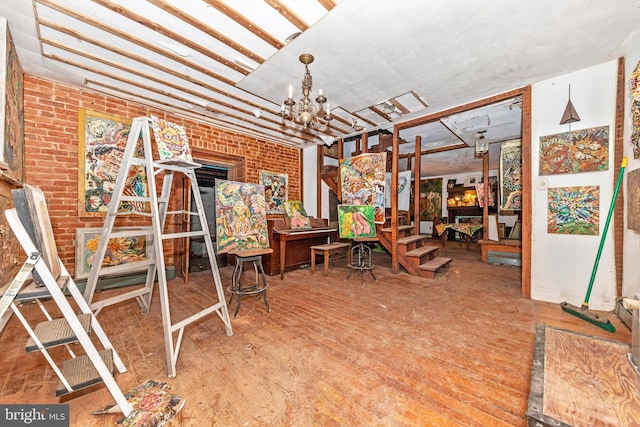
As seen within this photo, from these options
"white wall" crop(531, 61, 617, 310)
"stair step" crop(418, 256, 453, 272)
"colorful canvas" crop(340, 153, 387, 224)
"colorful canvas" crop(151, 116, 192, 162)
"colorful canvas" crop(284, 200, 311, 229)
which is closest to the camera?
"colorful canvas" crop(151, 116, 192, 162)

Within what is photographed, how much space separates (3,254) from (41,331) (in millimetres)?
1399

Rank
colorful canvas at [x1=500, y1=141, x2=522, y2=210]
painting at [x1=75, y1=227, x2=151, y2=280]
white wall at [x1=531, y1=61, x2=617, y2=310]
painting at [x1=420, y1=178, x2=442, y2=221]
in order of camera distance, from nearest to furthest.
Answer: white wall at [x1=531, y1=61, x2=617, y2=310]
painting at [x1=75, y1=227, x2=151, y2=280]
colorful canvas at [x1=500, y1=141, x2=522, y2=210]
painting at [x1=420, y1=178, x2=442, y2=221]

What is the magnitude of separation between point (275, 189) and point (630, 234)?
5164mm

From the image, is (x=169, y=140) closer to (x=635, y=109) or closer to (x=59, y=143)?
(x=59, y=143)

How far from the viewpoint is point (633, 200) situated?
7.40ft

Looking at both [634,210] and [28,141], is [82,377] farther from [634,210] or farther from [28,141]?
[634,210]

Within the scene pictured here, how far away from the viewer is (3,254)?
198 cm

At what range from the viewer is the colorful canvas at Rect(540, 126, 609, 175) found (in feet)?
8.63

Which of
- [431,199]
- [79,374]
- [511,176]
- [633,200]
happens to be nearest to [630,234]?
[633,200]

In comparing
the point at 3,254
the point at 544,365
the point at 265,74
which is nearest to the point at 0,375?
the point at 3,254

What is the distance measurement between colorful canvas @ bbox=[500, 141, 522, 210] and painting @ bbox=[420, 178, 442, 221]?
6364 mm

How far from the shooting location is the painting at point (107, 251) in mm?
3158

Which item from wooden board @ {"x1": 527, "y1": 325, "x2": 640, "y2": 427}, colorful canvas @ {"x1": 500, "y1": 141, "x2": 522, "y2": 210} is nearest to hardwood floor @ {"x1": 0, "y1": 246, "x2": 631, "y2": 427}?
wooden board @ {"x1": 527, "y1": 325, "x2": 640, "y2": 427}

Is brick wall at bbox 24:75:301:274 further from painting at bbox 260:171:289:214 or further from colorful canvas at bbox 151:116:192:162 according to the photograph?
painting at bbox 260:171:289:214
